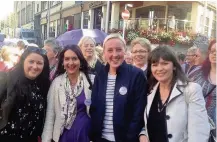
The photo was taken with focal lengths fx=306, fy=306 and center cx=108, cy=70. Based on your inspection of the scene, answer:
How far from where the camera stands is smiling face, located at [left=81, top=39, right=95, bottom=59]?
5.14m

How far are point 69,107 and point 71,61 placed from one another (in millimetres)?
500

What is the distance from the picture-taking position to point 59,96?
10.6ft

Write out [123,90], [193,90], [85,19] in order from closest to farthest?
[193,90] < [123,90] < [85,19]

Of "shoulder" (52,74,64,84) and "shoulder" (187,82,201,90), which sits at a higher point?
"shoulder" (187,82,201,90)

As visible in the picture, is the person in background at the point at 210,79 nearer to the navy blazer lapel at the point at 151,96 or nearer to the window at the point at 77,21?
the navy blazer lapel at the point at 151,96

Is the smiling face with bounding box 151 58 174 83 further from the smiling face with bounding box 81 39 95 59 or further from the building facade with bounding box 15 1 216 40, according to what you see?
the building facade with bounding box 15 1 216 40

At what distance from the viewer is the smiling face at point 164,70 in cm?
275

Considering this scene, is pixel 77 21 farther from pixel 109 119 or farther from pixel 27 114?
pixel 109 119

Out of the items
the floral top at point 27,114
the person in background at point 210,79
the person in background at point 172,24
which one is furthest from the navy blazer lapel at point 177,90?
the person in background at point 172,24

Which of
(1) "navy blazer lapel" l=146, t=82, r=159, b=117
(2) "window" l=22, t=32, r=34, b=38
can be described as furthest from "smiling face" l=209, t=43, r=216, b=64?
(2) "window" l=22, t=32, r=34, b=38

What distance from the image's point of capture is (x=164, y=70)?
2.75 meters

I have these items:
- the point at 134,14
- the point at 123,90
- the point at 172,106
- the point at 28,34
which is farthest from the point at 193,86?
the point at 28,34

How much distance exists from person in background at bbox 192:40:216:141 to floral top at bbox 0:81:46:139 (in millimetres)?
1695

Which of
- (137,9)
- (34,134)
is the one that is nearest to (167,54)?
(34,134)
